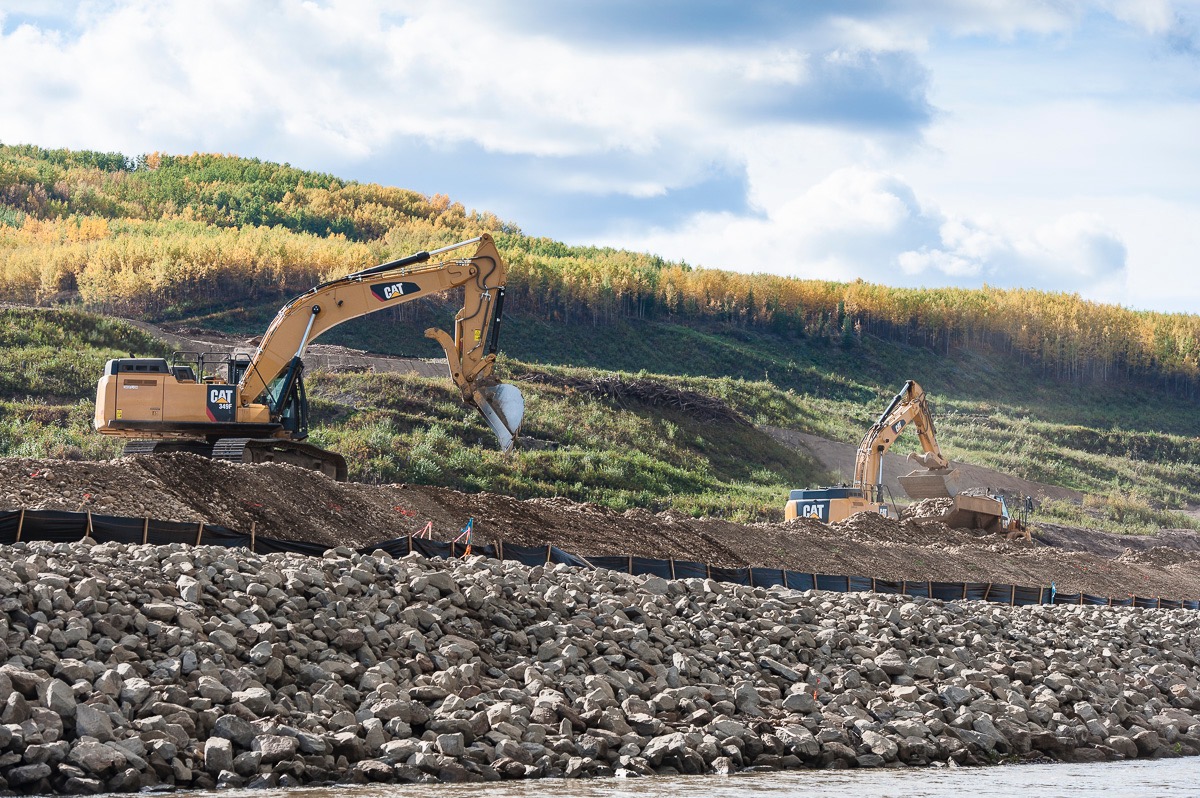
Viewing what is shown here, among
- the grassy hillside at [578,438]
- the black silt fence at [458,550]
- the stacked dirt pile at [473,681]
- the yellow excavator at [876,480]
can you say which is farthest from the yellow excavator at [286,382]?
the yellow excavator at [876,480]

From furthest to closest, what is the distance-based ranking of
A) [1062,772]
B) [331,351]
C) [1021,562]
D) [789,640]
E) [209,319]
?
[209,319] < [331,351] < [1021,562] < [789,640] < [1062,772]

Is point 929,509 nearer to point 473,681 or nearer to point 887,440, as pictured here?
point 887,440

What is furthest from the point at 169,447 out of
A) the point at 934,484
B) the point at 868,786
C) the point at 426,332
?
the point at 934,484

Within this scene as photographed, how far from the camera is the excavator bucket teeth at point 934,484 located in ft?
115

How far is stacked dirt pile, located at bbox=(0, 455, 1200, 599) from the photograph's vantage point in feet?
62.8

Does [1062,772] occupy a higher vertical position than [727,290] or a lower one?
lower

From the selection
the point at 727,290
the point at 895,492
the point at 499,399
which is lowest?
the point at 895,492

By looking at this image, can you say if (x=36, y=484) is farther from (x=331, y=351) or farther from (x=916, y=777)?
(x=331, y=351)

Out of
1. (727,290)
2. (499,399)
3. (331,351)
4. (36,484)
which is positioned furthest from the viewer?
(727,290)

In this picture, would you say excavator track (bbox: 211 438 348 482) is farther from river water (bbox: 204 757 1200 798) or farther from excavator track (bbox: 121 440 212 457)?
river water (bbox: 204 757 1200 798)

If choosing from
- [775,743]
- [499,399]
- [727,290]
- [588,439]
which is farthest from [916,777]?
[727,290]

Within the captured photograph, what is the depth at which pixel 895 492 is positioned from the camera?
181ft

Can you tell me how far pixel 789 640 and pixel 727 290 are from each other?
80.3 metres

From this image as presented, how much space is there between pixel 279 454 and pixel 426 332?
358 cm
